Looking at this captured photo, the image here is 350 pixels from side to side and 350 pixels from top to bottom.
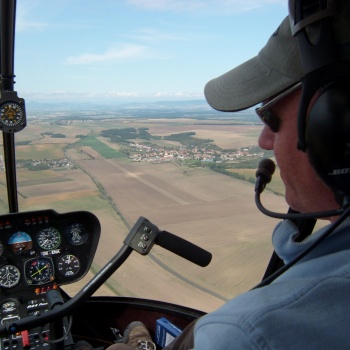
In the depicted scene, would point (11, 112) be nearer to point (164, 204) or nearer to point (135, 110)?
point (164, 204)

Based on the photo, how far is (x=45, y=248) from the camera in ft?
6.57

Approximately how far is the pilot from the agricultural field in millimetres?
864

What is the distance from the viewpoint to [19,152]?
1.98 metres

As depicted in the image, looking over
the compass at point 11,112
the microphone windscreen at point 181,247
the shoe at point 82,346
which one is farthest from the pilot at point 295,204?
the compass at point 11,112

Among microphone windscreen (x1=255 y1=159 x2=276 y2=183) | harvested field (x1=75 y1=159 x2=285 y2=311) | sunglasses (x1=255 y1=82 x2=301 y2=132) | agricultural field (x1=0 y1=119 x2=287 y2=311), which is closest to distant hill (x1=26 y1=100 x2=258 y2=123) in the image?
agricultural field (x1=0 y1=119 x2=287 y2=311)

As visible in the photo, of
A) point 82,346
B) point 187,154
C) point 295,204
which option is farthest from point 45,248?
point 295,204

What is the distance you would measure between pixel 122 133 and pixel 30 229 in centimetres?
73

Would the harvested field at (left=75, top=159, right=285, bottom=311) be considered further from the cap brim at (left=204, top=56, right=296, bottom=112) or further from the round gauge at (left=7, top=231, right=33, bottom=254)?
the cap brim at (left=204, top=56, right=296, bottom=112)

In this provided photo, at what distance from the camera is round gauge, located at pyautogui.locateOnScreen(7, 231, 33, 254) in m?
1.94

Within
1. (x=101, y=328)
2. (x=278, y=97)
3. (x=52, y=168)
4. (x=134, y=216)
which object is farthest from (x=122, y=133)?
(x=278, y=97)

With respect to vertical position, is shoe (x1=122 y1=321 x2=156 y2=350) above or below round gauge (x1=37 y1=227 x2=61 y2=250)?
below

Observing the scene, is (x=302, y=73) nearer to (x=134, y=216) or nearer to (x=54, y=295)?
(x=54, y=295)

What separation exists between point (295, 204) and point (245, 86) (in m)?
0.26

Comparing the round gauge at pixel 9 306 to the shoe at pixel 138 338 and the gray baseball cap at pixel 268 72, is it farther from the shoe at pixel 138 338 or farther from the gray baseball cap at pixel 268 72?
the gray baseball cap at pixel 268 72
